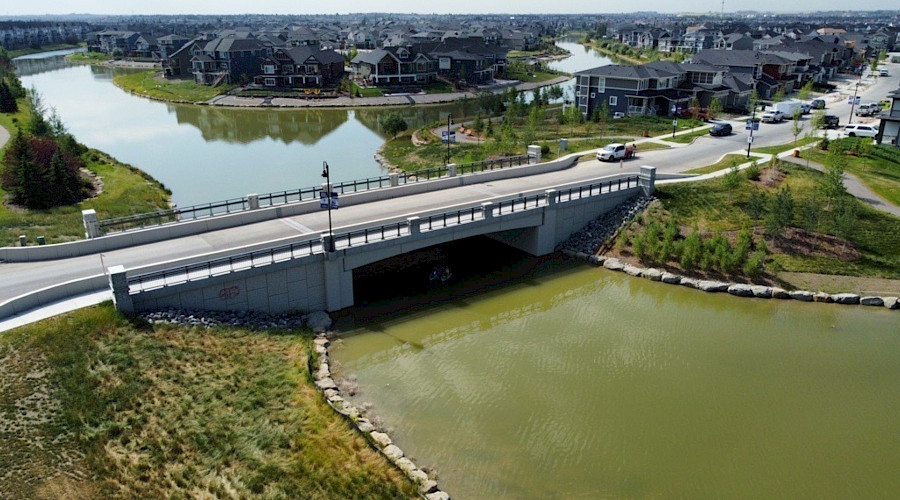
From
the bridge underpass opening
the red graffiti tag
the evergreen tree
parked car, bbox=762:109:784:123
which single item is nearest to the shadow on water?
the bridge underpass opening

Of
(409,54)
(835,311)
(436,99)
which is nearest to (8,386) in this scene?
(835,311)

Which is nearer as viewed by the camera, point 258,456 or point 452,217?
point 258,456

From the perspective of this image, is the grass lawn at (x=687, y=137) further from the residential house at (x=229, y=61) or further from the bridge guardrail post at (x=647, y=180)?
the residential house at (x=229, y=61)

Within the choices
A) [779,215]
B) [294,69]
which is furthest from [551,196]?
[294,69]

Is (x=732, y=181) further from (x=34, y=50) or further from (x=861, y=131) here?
(x=34, y=50)

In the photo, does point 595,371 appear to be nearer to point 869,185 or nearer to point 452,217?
point 452,217

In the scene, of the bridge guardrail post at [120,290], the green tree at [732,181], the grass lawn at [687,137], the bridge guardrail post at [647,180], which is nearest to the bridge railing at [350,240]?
the bridge guardrail post at [120,290]
